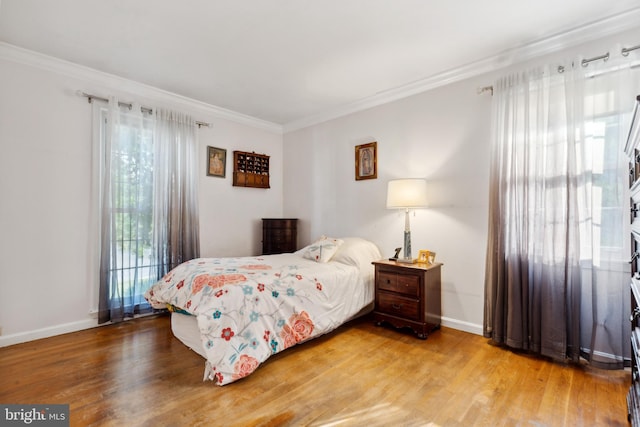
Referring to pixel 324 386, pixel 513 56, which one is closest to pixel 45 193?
pixel 324 386

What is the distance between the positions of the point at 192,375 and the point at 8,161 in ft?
8.10

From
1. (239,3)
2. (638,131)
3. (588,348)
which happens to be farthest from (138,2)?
(588,348)

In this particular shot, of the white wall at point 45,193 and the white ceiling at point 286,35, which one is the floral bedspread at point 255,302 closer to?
the white wall at point 45,193

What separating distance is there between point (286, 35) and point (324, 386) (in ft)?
8.68

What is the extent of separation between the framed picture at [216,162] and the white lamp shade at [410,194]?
2356mm

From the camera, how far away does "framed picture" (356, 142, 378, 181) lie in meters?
3.73

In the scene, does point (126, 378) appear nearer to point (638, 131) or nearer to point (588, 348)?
point (638, 131)

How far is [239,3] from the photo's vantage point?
6.84 ft

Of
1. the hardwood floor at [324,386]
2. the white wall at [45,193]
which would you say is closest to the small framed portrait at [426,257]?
the hardwood floor at [324,386]

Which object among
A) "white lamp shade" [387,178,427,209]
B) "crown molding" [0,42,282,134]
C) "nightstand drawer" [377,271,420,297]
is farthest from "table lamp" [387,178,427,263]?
"crown molding" [0,42,282,134]

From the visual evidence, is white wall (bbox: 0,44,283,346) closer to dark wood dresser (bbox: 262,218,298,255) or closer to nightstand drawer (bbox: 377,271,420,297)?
dark wood dresser (bbox: 262,218,298,255)

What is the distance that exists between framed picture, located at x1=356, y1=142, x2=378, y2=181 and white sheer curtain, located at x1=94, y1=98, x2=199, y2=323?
2.04 m

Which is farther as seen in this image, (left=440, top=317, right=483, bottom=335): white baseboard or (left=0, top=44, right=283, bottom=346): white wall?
(left=440, top=317, right=483, bottom=335): white baseboard

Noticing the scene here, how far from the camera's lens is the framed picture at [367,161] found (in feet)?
12.2
